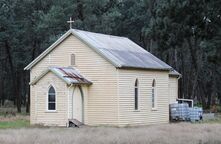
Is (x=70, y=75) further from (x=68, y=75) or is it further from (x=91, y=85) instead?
(x=91, y=85)

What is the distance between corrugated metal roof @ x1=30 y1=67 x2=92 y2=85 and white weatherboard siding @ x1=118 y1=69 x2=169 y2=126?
2.49 meters

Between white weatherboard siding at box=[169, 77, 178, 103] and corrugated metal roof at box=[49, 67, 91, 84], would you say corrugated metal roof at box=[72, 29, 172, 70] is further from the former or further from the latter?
white weatherboard siding at box=[169, 77, 178, 103]

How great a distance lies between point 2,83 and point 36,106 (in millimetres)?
51450

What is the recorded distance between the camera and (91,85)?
3897cm

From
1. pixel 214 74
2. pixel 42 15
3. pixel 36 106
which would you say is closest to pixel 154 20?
pixel 36 106

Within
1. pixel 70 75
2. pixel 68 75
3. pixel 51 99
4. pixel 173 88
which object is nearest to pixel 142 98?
pixel 70 75

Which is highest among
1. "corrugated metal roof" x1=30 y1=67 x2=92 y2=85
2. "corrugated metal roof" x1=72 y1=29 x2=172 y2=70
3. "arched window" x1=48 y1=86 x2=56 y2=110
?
"corrugated metal roof" x1=72 y1=29 x2=172 y2=70

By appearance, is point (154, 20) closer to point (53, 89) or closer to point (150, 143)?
point (53, 89)

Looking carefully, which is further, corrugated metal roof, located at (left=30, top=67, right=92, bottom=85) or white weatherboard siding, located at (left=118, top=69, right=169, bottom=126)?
white weatherboard siding, located at (left=118, top=69, right=169, bottom=126)

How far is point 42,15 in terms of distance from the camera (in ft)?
198

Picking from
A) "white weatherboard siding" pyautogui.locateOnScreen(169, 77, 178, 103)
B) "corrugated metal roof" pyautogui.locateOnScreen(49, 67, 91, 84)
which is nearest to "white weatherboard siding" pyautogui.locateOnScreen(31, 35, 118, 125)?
"corrugated metal roof" pyautogui.locateOnScreen(49, 67, 91, 84)

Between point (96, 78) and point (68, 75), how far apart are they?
2037 millimetres

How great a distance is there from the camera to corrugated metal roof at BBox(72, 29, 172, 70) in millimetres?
38188

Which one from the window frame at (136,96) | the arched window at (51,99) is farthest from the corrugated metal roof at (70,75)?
the window frame at (136,96)
